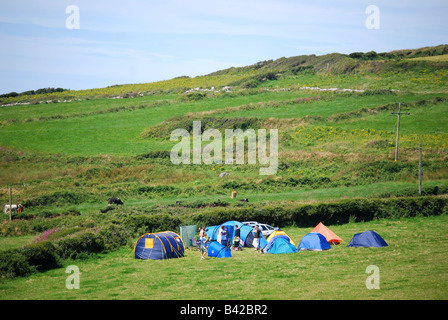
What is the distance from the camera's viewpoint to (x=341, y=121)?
72.1m

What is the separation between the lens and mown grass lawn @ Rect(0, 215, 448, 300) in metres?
17.4

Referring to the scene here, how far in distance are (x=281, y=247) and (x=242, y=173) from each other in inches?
1185

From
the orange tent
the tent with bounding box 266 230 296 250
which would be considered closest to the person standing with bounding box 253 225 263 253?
the tent with bounding box 266 230 296 250

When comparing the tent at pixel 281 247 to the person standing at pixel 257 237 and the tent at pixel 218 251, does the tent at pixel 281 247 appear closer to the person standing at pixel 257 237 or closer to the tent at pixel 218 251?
the person standing at pixel 257 237

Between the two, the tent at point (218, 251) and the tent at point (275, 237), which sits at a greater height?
the tent at point (275, 237)

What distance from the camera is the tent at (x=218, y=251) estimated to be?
26.2 m

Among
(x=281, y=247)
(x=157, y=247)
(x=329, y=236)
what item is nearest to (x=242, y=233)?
(x=281, y=247)

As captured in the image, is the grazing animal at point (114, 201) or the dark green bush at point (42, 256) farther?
the grazing animal at point (114, 201)

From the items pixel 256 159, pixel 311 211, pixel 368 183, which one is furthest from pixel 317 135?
pixel 311 211

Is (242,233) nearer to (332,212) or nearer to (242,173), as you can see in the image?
(332,212)

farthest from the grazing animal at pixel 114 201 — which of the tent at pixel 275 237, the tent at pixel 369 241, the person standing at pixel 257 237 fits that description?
the tent at pixel 369 241

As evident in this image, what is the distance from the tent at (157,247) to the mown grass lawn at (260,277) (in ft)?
1.99

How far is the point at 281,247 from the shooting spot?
26703mm
